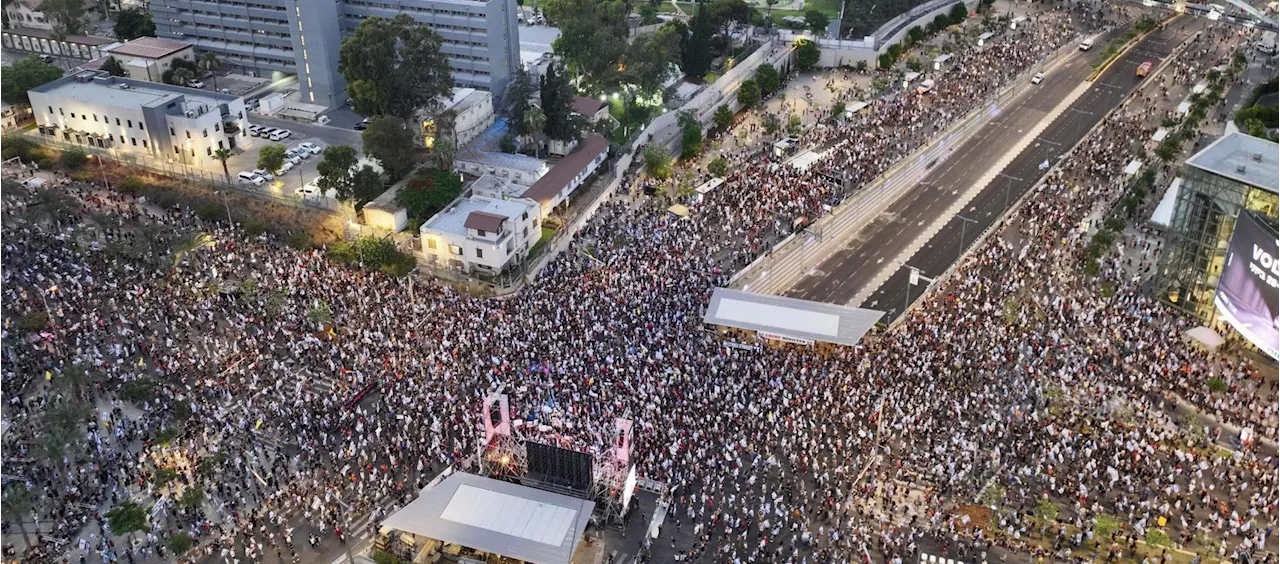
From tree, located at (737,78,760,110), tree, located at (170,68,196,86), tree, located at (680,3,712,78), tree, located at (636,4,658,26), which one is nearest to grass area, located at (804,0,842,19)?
tree, located at (636,4,658,26)

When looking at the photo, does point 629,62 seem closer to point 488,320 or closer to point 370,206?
point 370,206

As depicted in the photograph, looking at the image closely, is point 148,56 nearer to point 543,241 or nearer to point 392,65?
point 392,65

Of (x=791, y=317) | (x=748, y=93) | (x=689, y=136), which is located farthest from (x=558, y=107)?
(x=791, y=317)

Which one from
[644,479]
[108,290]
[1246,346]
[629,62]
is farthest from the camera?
[629,62]

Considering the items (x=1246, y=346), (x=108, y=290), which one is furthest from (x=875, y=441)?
(x=108, y=290)

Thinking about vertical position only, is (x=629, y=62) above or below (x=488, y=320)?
above

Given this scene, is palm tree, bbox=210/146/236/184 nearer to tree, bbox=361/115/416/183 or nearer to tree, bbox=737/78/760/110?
tree, bbox=361/115/416/183
